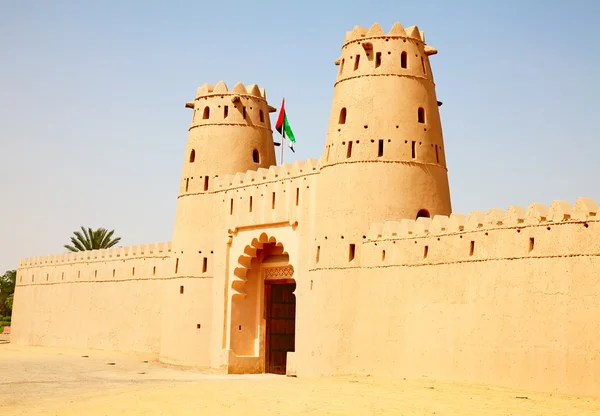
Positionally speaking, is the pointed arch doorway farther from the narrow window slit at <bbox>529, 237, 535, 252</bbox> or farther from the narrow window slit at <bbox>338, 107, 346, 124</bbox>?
the narrow window slit at <bbox>529, 237, 535, 252</bbox>

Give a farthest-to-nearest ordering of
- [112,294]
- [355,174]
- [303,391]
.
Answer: [112,294] < [355,174] < [303,391]

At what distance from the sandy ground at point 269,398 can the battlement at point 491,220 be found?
12.9 feet

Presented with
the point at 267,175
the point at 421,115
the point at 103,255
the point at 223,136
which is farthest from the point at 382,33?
the point at 103,255

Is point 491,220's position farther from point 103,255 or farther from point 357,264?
point 103,255

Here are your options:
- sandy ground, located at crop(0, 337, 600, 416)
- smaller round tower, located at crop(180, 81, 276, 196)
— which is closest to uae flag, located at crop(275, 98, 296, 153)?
smaller round tower, located at crop(180, 81, 276, 196)

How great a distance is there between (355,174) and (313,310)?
4354mm

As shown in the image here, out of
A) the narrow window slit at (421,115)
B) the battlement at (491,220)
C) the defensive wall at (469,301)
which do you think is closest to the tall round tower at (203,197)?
the defensive wall at (469,301)

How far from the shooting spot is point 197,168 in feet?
114

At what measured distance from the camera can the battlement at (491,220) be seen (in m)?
19.9

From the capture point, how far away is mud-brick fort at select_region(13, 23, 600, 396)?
20531 millimetres

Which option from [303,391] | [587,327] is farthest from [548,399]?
[303,391]

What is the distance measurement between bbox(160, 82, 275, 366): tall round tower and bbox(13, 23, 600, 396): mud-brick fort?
8 centimetres

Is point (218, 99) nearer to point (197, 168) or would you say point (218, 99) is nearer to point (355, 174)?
point (197, 168)

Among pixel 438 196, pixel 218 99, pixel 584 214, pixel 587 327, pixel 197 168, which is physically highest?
pixel 218 99
